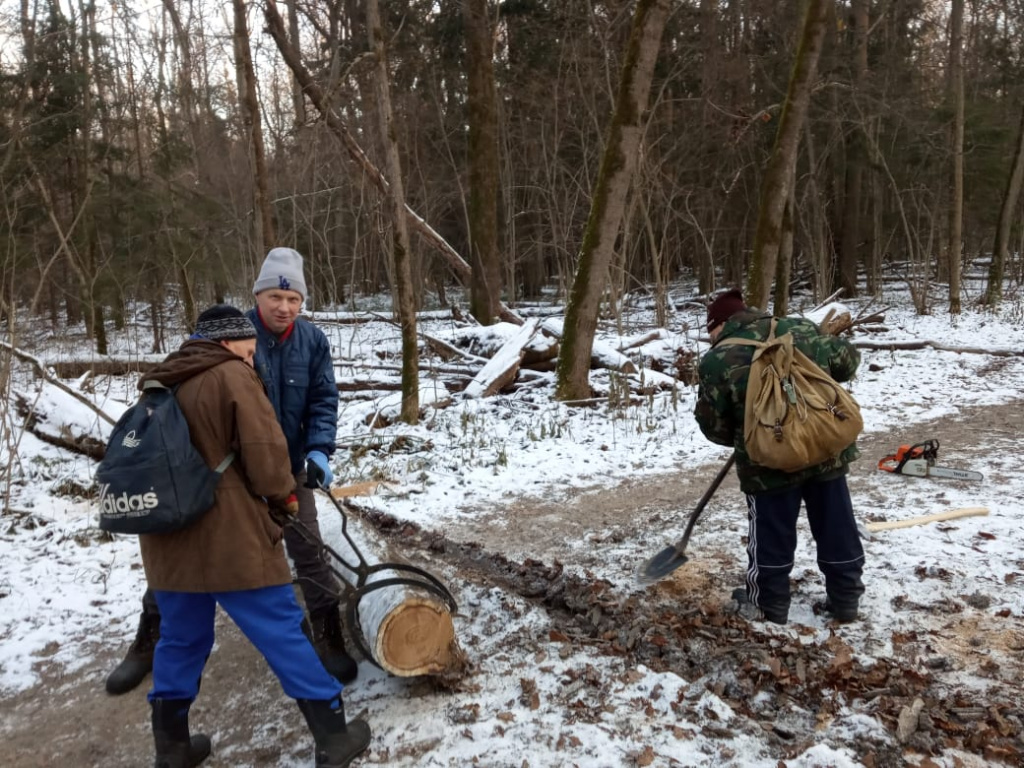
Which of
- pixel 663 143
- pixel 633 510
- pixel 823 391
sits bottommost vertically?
pixel 633 510

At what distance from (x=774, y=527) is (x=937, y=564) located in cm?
134

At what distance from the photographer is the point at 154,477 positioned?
2.35m

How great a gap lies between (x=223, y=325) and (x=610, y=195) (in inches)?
261

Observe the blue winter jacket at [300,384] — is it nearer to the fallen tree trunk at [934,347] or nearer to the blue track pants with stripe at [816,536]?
the blue track pants with stripe at [816,536]

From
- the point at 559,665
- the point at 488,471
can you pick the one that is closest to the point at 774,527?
the point at 559,665

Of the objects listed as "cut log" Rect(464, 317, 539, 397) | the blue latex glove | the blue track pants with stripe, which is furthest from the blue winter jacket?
"cut log" Rect(464, 317, 539, 397)

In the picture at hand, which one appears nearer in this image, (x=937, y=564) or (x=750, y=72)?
(x=937, y=564)

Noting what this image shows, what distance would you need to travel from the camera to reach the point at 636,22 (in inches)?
329

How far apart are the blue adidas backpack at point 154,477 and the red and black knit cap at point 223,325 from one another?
13.6 inches

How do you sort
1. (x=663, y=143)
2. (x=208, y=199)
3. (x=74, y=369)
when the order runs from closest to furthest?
(x=74, y=369), (x=208, y=199), (x=663, y=143)

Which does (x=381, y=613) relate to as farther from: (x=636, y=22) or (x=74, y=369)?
(x=74, y=369)

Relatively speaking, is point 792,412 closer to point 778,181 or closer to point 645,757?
point 645,757

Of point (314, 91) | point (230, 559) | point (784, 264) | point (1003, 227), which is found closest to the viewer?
point (230, 559)

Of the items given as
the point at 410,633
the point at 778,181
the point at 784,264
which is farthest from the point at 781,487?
the point at 784,264
